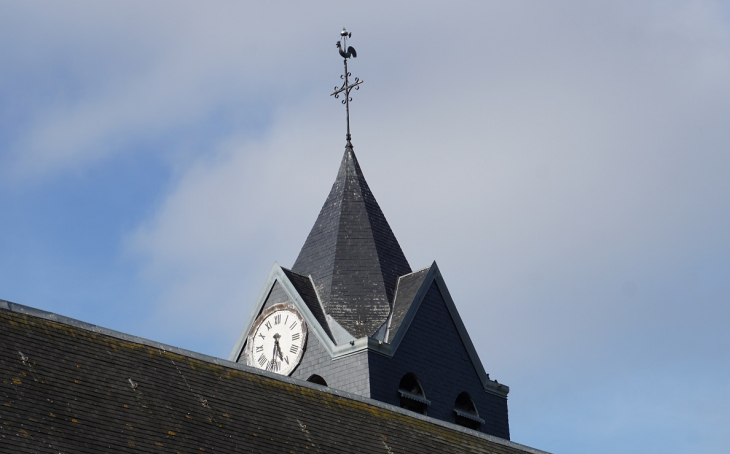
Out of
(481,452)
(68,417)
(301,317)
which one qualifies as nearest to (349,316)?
(301,317)

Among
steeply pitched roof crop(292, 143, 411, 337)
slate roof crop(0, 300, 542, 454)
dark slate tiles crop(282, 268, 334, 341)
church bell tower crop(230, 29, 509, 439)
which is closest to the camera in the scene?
slate roof crop(0, 300, 542, 454)

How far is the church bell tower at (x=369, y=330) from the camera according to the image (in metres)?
36.6

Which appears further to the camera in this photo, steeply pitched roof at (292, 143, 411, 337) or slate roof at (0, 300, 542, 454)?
steeply pitched roof at (292, 143, 411, 337)

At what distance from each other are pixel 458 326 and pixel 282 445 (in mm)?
13381

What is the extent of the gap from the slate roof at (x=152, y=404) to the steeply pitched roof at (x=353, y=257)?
672cm

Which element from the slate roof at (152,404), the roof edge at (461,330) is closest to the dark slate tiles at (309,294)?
the roof edge at (461,330)

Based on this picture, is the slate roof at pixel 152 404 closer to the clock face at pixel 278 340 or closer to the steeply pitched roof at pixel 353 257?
the clock face at pixel 278 340

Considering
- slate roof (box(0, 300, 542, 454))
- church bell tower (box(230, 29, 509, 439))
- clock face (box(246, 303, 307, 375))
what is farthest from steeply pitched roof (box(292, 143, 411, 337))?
slate roof (box(0, 300, 542, 454))

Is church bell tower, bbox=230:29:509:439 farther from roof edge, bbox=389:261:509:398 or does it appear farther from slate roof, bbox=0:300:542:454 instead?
slate roof, bbox=0:300:542:454

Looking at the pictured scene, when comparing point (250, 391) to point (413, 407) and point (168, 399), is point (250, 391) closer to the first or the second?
point (168, 399)

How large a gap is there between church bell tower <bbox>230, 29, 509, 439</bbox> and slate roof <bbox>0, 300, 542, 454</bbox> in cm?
476

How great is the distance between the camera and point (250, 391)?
93.8 feet

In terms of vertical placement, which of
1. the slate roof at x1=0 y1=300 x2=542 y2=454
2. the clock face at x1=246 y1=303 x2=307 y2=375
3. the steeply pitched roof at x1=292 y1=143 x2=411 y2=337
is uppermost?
the steeply pitched roof at x1=292 y1=143 x2=411 y2=337

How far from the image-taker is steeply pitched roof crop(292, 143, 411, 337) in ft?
125
